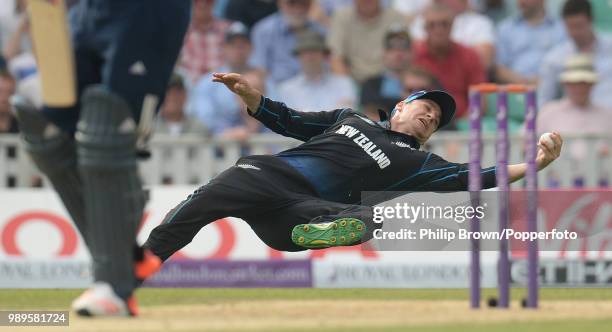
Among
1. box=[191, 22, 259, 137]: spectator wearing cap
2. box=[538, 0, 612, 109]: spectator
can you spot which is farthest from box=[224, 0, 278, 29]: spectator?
box=[538, 0, 612, 109]: spectator

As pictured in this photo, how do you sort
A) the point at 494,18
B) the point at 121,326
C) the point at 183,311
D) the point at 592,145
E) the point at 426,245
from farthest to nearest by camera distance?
the point at 494,18, the point at 592,145, the point at 426,245, the point at 183,311, the point at 121,326

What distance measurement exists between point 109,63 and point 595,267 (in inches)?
236

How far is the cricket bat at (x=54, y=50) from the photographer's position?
631 centimetres

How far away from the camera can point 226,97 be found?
1316 centimetres

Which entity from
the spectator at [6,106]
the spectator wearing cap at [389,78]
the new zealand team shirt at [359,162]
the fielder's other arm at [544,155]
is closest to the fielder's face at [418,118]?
the new zealand team shirt at [359,162]

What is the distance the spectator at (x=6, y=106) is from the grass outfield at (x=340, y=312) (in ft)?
8.19

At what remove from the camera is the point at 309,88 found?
44.0 ft

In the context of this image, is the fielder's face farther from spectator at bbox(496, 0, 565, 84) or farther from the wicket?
spectator at bbox(496, 0, 565, 84)

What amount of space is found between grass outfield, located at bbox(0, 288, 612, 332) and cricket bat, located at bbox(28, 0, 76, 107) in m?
1.08

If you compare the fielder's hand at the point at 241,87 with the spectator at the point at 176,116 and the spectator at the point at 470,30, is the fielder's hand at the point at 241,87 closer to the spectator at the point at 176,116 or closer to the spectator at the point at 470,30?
the spectator at the point at 176,116

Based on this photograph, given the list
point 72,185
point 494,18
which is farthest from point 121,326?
point 494,18

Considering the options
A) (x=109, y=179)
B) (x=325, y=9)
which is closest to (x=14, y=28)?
(x=325, y=9)

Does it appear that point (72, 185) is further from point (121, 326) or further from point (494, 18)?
point (494, 18)

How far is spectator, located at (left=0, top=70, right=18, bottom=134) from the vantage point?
41.5 feet
